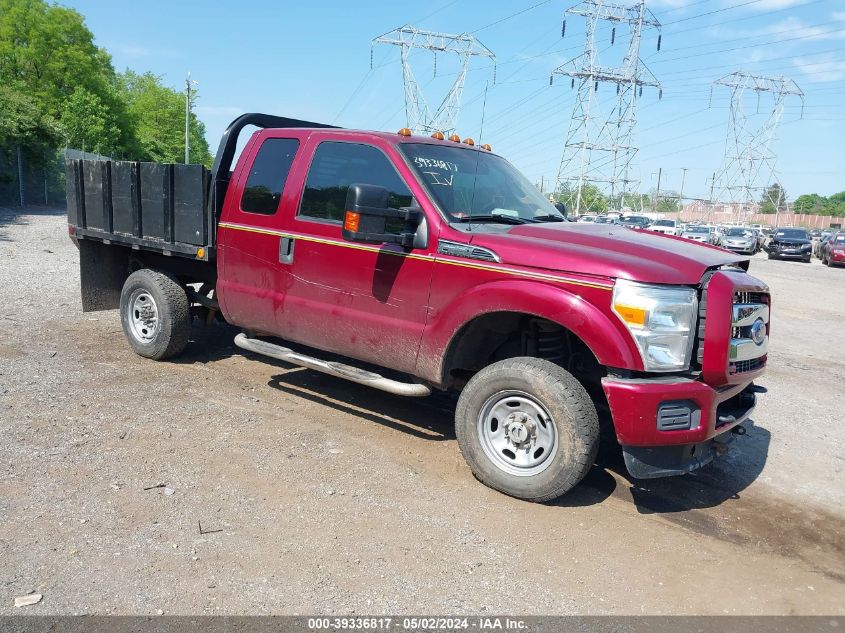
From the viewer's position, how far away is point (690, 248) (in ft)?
14.3

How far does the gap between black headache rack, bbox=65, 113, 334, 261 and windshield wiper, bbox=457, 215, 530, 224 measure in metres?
2.36

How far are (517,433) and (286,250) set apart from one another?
2.31m

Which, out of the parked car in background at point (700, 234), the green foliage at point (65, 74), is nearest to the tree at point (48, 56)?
the green foliage at point (65, 74)

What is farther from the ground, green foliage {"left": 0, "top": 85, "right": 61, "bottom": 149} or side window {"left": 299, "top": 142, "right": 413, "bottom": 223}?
green foliage {"left": 0, "top": 85, "right": 61, "bottom": 149}

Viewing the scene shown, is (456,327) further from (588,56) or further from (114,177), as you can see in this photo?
(588,56)

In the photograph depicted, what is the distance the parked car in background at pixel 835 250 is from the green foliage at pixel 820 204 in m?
78.7

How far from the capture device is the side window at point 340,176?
189 inches

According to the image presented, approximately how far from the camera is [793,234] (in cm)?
3150

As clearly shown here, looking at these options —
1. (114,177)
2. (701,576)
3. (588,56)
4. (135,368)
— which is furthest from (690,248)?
(588,56)

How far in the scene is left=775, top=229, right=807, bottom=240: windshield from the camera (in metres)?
31.1

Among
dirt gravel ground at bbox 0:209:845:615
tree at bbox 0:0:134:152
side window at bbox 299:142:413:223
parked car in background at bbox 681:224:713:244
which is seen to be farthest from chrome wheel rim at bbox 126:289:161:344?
tree at bbox 0:0:134:152

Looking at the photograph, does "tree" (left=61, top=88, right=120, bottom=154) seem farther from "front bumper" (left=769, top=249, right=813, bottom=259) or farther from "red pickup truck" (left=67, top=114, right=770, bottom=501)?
"front bumper" (left=769, top=249, right=813, bottom=259)

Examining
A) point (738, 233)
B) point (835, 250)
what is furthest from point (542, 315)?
point (738, 233)

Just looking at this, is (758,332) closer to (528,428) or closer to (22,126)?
(528,428)
